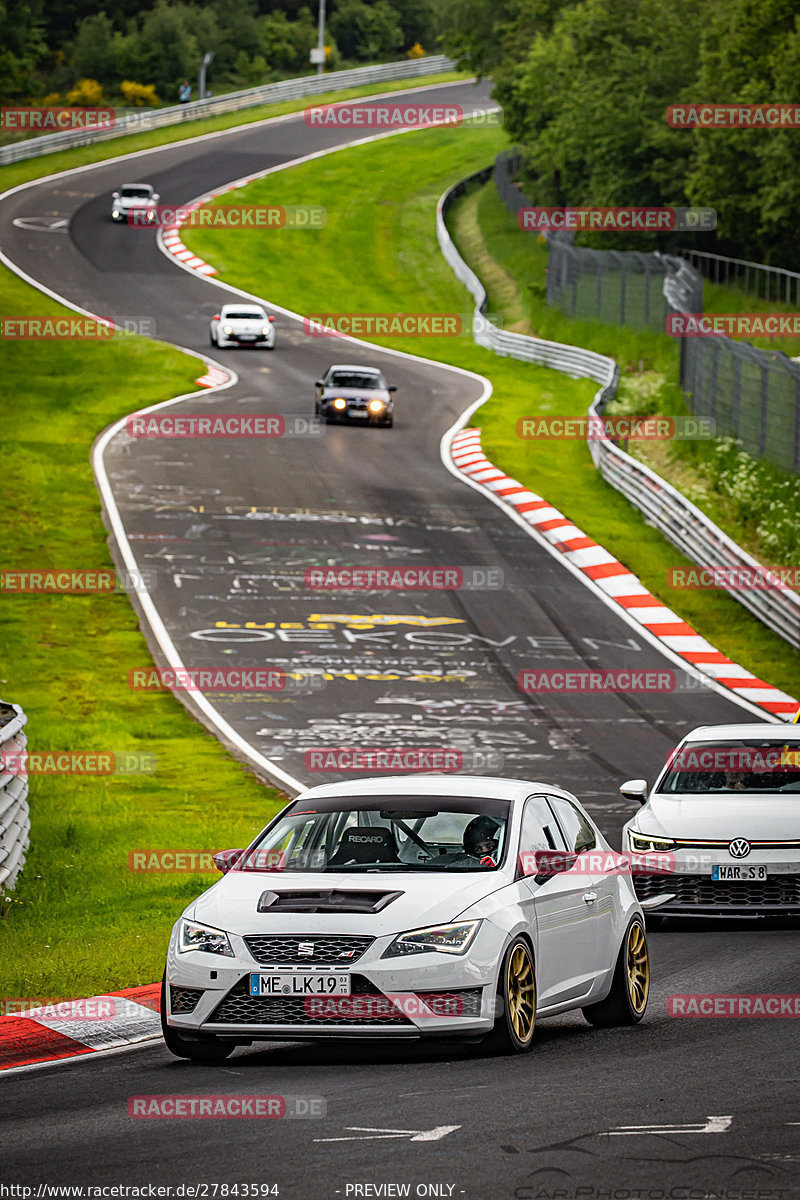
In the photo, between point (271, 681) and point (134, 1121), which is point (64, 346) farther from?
point (134, 1121)

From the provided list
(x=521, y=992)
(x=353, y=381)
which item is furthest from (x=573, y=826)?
(x=353, y=381)

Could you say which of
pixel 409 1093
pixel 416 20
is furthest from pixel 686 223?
pixel 416 20

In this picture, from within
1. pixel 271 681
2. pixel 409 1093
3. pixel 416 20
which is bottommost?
pixel 271 681

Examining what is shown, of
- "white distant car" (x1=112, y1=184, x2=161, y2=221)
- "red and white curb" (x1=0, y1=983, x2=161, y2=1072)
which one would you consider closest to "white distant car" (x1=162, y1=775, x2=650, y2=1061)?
"red and white curb" (x1=0, y1=983, x2=161, y2=1072)

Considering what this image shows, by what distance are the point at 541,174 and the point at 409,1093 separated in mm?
69271

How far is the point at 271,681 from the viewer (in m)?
25.5

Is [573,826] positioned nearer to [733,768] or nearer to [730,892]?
[730,892]

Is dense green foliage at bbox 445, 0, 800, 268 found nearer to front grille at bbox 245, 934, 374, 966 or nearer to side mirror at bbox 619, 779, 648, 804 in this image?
side mirror at bbox 619, 779, 648, 804

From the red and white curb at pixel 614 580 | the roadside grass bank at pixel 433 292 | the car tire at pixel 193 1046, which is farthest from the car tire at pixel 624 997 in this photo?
the roadside grass bank at pixel 433 292

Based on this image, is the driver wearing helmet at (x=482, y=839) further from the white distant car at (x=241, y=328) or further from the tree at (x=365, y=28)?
the tree at (x=365, y=28)

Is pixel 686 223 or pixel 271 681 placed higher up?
pixel 686 223

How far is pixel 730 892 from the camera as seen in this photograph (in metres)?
14.2

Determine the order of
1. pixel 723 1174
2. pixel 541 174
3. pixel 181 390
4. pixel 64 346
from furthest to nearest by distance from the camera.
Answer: pixel 541 174 < pixel 64 346 < pixel 181 390 < pixel 723 1174

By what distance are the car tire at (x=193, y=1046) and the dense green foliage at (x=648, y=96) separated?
130 ft
